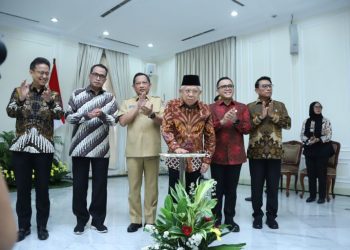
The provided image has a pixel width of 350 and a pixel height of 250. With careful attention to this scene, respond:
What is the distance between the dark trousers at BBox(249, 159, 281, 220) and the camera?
120 inches

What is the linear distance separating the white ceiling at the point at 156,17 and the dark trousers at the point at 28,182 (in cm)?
349

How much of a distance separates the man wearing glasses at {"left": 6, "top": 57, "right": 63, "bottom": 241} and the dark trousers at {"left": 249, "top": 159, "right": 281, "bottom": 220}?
1921mm

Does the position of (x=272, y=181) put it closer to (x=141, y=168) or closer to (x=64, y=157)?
(x=141, y=168)

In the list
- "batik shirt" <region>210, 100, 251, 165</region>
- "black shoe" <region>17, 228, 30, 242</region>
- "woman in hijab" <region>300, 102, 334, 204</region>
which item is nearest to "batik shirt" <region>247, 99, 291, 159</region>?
"batik shirt" <region>210, 100, 251, 165</region>

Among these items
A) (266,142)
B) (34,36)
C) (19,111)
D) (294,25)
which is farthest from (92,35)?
(266,142)

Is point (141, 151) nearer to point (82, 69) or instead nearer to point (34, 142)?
point (34, 142)

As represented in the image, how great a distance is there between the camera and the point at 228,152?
2916 millimetres

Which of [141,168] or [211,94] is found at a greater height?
[211,94]

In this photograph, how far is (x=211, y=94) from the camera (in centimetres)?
717

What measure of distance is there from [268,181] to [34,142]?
85.9 inches

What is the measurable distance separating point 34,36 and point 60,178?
9.88ft

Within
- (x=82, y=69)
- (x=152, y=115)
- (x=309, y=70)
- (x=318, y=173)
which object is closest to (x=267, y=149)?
(x=152, y=115)

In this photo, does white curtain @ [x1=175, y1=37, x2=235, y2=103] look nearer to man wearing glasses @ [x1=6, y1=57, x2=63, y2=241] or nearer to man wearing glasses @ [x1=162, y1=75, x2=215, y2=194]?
man wearing glasses @ [x1=162, y1=75, x2=215, y2=194]

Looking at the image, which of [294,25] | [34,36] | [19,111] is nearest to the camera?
[19,111]
